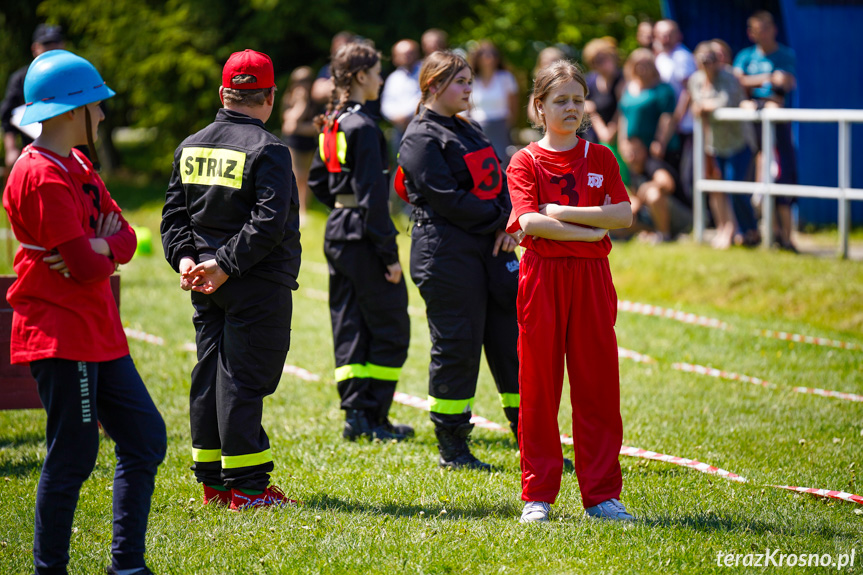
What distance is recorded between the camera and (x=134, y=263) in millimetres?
13773

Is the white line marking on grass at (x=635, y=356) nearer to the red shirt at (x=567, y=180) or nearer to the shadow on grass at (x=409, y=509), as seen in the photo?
the shadow on grass at (x=409, y=509)

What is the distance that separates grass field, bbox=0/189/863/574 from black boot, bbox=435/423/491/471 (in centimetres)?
15

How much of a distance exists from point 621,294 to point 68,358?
8.19 m

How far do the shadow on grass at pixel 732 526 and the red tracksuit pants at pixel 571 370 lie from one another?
27 cm

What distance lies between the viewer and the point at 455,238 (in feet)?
17.9

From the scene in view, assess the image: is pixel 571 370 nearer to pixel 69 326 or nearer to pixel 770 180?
pixel 69 326

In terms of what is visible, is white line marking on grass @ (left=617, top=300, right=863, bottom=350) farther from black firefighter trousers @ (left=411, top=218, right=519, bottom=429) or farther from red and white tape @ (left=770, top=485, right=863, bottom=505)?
black firefighter trousers @ (left=411, top=218, right=519, bottom=429)

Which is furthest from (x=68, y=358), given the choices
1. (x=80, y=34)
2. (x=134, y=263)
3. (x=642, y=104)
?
(x=80, y=34)

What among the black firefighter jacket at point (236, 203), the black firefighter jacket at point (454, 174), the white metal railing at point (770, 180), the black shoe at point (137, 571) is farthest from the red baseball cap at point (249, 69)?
the white metal railing at point (770, 180)

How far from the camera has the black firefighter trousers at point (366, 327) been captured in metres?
6.23

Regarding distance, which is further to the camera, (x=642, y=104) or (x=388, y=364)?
(x=642, y=104)

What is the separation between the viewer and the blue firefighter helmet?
3832 millimetres

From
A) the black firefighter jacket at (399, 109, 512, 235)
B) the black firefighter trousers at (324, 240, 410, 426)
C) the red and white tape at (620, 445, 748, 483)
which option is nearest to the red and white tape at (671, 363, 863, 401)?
the red and white tape at (620, 445, 748, 483)

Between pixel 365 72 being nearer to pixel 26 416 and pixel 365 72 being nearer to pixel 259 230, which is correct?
pixel 259 230
